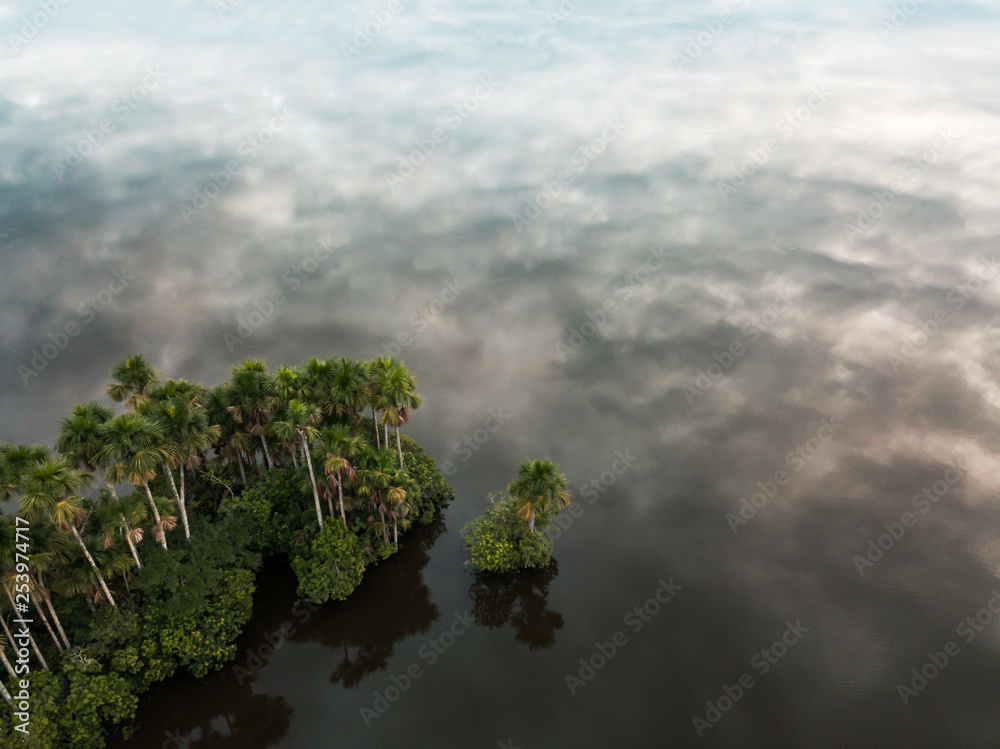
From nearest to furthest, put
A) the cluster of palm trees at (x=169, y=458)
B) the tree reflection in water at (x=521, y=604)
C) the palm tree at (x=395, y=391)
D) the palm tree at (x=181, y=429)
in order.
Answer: the cluster of palm trees at (x=169, y=458)
the palm tree at (x=181, y=429)
the palm tree at (x=395, y=391)
the tree reflection in water at (x=521, y=604)

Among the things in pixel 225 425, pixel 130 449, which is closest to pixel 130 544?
pixel 130 449

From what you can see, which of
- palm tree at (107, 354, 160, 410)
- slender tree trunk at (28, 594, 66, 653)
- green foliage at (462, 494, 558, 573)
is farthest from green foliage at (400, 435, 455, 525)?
slender tree trunk at (28, 594, 66, 653)

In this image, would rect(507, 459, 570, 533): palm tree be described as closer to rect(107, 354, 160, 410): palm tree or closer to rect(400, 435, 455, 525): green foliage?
rect(400, 435, 455, 525): green foliage

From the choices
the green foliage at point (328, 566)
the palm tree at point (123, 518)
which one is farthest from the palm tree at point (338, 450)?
the palm tree at point (123, 518)

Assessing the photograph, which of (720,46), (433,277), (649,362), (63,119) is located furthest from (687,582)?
(720,46)

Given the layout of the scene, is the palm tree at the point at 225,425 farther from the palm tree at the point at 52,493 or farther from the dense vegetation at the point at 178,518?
the palm tree at the point at 52,493

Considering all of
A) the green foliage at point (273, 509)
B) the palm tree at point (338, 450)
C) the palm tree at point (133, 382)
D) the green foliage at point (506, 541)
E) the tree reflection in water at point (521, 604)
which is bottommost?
the tree reflection in water at point (521, 604)

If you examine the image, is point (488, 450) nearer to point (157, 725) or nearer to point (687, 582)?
point (687, 582)
